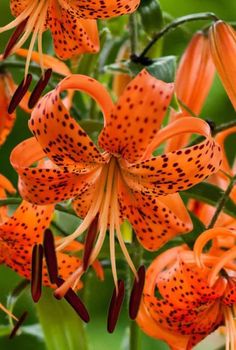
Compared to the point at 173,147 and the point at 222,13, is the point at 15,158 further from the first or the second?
the point at 222,13

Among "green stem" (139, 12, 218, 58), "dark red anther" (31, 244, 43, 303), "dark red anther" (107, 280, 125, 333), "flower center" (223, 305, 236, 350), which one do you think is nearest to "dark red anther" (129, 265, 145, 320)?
A: "dark red anther" (107, 280, 125, 333)

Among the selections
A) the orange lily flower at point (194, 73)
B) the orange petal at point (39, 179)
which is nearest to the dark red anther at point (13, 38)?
the orange petal at point (39, 179)

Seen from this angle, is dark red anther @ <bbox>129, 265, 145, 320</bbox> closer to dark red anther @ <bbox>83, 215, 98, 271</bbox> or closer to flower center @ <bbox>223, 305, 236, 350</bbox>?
dark red anther @ <bbox>83, 215, 98, 271</bbox>

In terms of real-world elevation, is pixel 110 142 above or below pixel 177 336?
above

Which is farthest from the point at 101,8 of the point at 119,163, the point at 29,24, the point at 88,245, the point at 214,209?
the point at 214,209

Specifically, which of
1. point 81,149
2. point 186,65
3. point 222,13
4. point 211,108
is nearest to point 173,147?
point 186,65

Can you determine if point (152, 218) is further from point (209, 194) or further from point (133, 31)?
point (133, 31)
